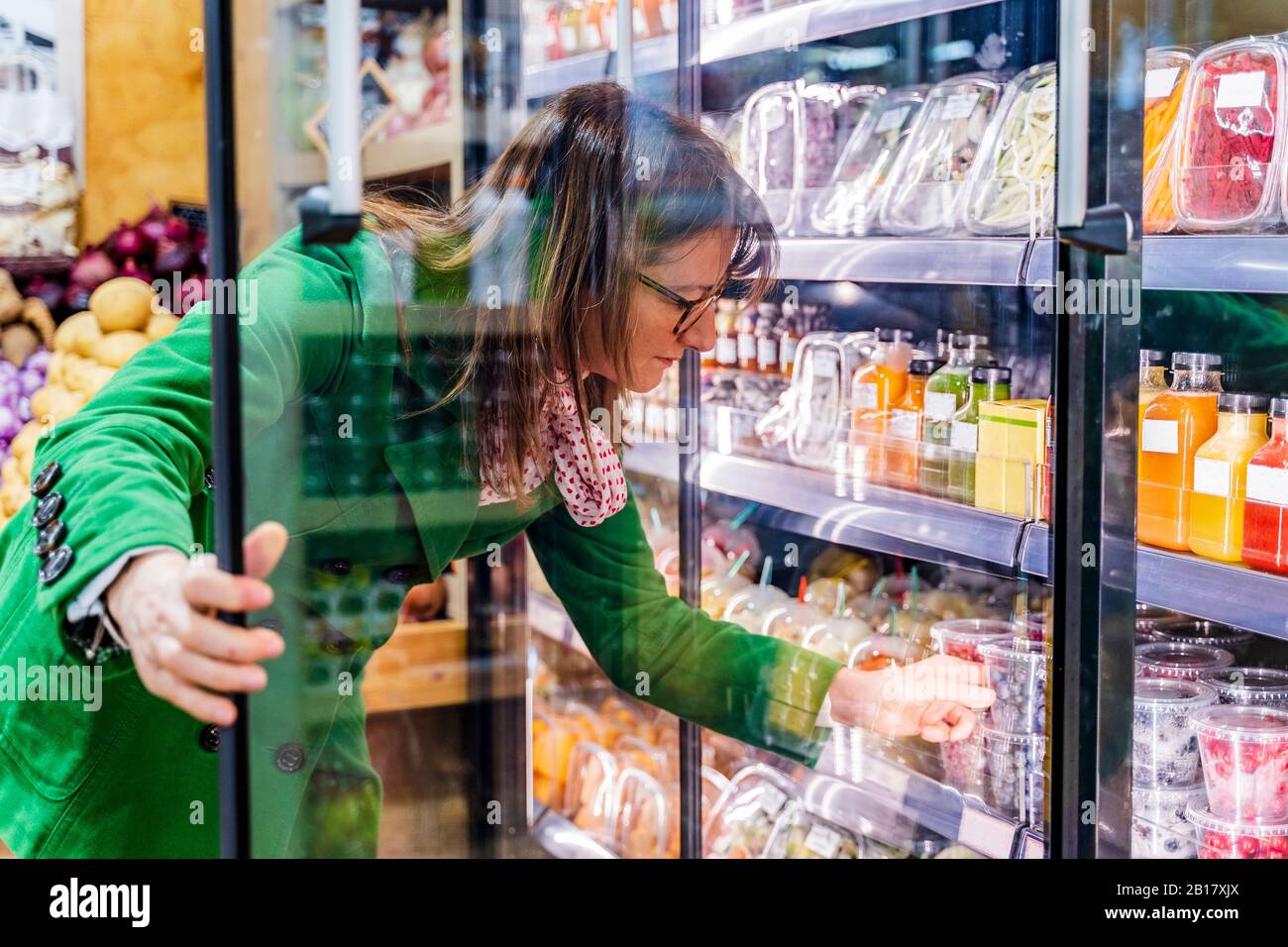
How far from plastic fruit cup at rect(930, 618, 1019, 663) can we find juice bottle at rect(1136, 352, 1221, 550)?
254 millimetres

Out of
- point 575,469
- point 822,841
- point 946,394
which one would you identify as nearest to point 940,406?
point 946,394

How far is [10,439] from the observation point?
1562mm

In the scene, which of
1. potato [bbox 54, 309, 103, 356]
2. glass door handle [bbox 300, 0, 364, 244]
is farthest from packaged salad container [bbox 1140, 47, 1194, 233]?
potato [bbox 54, 309, 103, 356]

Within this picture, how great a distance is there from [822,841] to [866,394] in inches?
25.3

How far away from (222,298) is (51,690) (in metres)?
0.59

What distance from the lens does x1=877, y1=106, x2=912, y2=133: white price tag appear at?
172cm

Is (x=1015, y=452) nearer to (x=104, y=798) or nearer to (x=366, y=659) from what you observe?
(x=366, y=659)

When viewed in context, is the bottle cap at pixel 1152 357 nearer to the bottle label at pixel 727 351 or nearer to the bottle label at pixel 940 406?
the bottle label at pixel 940 406

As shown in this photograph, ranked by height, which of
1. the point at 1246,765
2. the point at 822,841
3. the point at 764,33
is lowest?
the point at 822,841

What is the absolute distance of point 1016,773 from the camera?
5.24 ft

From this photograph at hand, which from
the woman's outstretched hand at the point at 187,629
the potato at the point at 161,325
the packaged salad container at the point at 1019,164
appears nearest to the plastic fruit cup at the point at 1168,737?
the packaged salad container at the point at 1019,164

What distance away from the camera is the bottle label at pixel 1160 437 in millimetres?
1679

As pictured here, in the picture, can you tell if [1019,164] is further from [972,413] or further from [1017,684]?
[1017,684]

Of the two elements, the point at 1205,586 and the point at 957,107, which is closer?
the point at 1205,586
